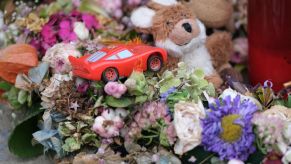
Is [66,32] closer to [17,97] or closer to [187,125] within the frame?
[17,97]

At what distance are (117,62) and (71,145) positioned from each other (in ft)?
0.81

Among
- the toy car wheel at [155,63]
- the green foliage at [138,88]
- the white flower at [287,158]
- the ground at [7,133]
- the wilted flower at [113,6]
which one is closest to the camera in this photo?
the white flower at [287,158]

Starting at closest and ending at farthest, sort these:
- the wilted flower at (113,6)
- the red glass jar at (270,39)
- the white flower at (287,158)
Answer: the white flower at (287,158) < the red glass jar at (270,39) < the wilted flower at (113,6)

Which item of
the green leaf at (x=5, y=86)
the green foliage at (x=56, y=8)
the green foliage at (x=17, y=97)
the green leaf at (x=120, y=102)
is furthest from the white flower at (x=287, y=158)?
the green foliage at (x=56, y=8)

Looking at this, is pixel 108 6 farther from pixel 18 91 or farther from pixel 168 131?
pixel 168 131

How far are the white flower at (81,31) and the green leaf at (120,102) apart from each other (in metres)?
0.45

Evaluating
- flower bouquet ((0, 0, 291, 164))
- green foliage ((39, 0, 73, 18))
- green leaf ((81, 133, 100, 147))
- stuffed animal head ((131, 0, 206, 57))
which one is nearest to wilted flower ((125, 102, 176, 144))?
flower bouquet ((0, 0, 291, 164))

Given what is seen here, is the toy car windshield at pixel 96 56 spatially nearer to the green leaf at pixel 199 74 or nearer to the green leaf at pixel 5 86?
the green leaf at pixel 199 74

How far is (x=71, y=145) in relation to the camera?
1.32 meters

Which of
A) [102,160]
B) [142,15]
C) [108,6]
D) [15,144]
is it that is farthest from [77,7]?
[102,160]

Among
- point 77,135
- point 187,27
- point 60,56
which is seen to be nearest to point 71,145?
point 77,135

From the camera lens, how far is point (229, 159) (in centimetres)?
118

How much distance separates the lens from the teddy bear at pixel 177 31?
1.55 meters

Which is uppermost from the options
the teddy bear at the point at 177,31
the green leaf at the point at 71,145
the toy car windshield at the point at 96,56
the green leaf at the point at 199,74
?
the teddy bear at the point at 177,31
